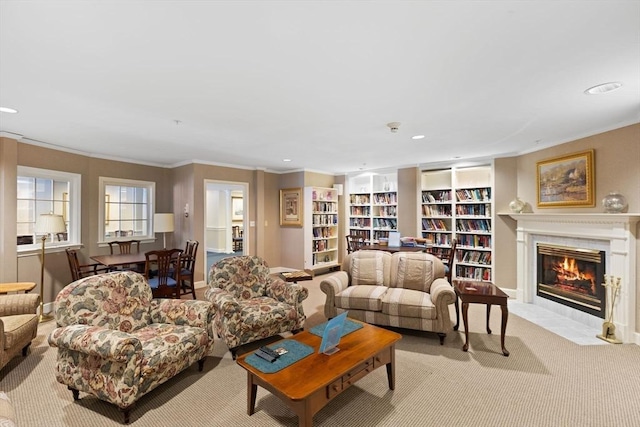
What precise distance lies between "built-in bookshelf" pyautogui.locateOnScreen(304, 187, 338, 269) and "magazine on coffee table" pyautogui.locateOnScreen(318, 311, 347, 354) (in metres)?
4.45

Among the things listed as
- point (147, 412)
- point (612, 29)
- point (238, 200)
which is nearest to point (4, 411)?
point (147, 412)

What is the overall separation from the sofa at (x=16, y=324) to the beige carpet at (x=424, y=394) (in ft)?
0.69

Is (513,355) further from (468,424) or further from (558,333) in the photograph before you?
(468,424)

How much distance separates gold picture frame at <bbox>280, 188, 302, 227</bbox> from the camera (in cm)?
680

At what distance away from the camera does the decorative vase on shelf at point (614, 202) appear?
11.4 ft

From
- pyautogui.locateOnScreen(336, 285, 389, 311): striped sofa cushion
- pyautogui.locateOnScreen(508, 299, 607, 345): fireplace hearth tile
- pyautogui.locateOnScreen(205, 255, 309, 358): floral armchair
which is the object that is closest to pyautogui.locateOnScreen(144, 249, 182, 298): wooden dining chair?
pyautogui.locateOnScreen(205, 255, 309, 358): floral armchair

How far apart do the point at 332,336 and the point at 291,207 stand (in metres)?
4.88

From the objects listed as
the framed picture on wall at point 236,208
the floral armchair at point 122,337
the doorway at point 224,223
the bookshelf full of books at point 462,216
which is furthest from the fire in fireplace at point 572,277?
the framed picture on wall at point 236,208

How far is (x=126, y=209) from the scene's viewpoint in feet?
19.2

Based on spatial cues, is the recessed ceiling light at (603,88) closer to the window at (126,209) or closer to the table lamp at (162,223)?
the table lamp at (162,223)

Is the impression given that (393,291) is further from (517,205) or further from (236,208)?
(236,208)

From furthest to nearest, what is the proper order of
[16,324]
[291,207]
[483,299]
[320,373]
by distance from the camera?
[291,207] → [483,299] → [16,324] → [320,373]

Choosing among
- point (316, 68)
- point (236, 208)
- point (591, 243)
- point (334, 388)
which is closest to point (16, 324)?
point (334, 388)

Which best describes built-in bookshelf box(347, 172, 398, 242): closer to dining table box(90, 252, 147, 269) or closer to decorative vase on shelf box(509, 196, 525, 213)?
decorative vase on shelf box(509, 196, 525, 213)
